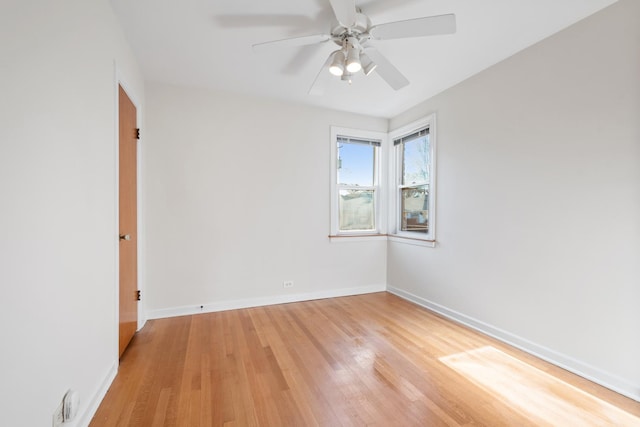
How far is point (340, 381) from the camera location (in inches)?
76.2

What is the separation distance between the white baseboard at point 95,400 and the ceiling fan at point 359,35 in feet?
8.05

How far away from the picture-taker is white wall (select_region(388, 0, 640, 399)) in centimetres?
183

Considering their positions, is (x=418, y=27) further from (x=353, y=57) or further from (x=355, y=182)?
(x=355, y=182)

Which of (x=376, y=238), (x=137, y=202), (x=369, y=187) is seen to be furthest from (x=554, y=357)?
(x=137, y=202)

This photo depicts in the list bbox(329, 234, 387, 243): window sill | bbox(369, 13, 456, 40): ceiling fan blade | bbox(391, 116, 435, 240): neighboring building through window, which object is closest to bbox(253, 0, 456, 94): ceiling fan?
bbox(369, 13, 456, 40): ceiling fan blade

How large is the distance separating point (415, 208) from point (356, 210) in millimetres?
828

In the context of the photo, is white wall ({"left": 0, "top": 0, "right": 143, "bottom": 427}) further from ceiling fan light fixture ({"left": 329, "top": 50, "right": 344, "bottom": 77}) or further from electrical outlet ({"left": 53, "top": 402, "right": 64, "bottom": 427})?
ceiling fan light fixture ({"left": 329, "top": 50, "right": 344, "bottom": 77})

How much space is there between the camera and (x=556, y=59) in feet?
7.11

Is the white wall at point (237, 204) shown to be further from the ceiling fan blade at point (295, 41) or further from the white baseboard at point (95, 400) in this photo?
the ceiling fan blade at point (295, 41)

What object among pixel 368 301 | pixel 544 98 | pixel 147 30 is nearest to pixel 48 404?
pixel 147 30

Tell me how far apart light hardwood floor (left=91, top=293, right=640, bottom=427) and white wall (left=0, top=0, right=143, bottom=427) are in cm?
41

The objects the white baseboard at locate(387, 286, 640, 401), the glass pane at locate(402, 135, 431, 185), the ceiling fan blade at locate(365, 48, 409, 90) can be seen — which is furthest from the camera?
the glass pane at locate(402, 135, 431, 185)

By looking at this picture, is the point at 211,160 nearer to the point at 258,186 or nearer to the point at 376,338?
the point at 258,186

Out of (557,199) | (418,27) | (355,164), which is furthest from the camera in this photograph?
(355,164)
